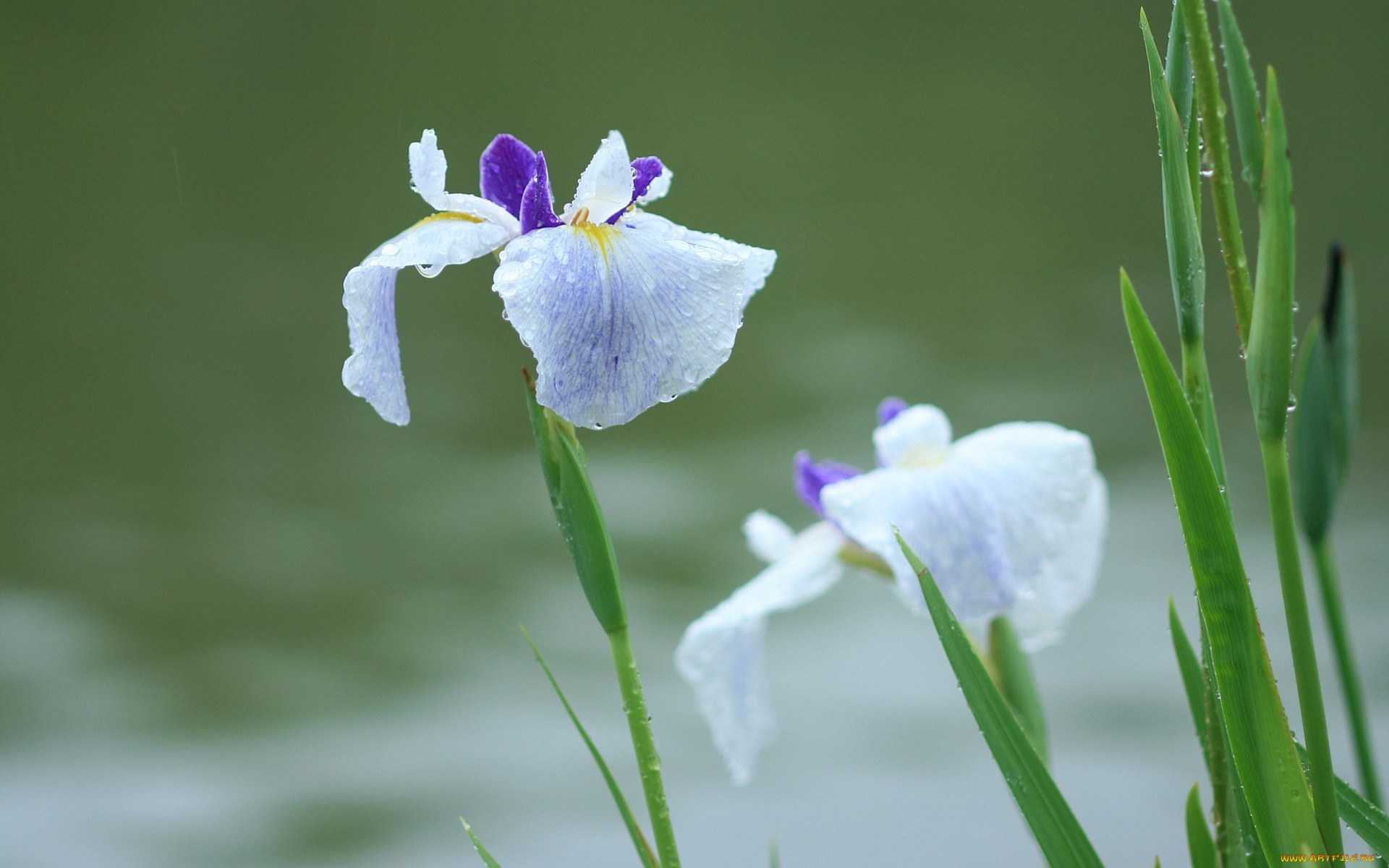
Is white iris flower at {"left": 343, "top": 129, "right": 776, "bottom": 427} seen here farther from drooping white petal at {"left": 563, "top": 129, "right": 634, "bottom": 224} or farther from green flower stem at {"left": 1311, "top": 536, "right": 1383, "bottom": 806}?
green flower stem at {"left": 1311, "top": 536, "right": 1383, "bottom": 806}

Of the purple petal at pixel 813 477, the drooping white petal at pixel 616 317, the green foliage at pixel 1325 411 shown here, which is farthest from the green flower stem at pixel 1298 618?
the purple petal at pixel 813 477

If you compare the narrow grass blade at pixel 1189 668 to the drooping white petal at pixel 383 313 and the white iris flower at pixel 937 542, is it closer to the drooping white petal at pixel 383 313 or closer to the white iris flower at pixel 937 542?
A: the white iris flower at pixel 937 542

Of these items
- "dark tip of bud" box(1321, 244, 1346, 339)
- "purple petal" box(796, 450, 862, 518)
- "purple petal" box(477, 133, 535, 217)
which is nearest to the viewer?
"dark tip of bud" box(1321, 244, 1346, 339)

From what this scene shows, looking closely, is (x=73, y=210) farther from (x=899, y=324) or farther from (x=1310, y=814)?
(x=1310, y=814)

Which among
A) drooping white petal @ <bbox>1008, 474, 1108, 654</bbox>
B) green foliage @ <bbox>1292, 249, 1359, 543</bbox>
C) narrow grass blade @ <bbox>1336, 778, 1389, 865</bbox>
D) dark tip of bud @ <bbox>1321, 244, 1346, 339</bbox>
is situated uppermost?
drooping white petal @ <bbox>1008, 474, 1108, 654</bbox>

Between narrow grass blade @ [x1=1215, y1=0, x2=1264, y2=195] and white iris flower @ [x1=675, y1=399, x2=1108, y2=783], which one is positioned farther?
white iris flower @ [x1=675, y1=399, x2=1108, y2=783]

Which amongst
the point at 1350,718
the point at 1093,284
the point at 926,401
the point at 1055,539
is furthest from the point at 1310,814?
the point at 1093,284

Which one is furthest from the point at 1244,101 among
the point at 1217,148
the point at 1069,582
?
the point at 1069,582

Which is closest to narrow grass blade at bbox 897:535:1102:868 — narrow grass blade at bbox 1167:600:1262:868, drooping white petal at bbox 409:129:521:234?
narrow grass blade at bbox 1167:600:1262:868

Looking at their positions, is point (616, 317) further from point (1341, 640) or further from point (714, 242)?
point (1341, 640)
